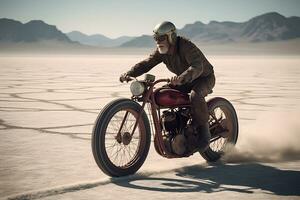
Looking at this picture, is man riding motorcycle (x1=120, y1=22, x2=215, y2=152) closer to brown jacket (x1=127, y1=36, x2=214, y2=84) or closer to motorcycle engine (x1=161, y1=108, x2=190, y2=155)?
brown jacket (x1=127, y1=36, x2=214, y2=84)

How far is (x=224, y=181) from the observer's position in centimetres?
473

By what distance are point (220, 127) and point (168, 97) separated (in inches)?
36.7

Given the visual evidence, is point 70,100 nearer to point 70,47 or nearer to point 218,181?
point 218,181

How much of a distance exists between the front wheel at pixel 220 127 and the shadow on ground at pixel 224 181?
348mm

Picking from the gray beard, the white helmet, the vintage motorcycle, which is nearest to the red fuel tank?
the vintage motorcycle

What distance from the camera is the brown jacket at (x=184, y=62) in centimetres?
497

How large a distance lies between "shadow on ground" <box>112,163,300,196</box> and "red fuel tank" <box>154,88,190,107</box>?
2.05ft

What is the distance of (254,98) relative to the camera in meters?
12.8

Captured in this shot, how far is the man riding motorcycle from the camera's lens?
4.98 meters

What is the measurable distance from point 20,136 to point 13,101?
4.69 meters

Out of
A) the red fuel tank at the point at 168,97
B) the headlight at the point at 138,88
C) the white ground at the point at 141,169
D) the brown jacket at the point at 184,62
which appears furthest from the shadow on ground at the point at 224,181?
the brown jacket at the point at 184,62

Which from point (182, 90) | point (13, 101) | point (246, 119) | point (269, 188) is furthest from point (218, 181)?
point (13, 101)

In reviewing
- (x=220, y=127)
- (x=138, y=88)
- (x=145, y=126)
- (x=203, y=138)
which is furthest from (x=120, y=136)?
(x=220, y=127)

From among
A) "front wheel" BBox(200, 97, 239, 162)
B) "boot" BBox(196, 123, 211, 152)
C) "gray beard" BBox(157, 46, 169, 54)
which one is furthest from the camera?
"front wheel" BBox(200, 97, 239, 162)
